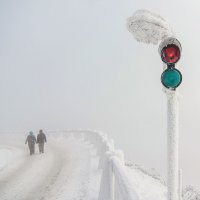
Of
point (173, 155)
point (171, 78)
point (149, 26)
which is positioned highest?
point (149, 26)

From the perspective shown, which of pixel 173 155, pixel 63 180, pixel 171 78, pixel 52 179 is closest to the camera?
pixel 171 78

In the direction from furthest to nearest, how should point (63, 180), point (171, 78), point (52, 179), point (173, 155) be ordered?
point (52, 179) → point (63, 180) → point (173, 155) → point (171, 78)

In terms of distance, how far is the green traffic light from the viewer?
5.29m

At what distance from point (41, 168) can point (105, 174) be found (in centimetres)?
832

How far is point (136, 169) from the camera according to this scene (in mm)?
17203

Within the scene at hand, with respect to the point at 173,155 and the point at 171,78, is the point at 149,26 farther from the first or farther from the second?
the point at 173,155

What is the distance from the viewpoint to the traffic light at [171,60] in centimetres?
531

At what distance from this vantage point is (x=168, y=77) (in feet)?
17.6

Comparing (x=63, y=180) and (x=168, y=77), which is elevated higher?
(x=168, y=77)

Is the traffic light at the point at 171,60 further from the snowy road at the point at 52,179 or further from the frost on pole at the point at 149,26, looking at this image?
the snowy road at the point at 52,179

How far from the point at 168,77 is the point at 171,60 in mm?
233

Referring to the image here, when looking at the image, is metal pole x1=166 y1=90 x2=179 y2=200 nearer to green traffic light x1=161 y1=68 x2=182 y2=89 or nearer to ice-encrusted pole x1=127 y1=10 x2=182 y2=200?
ice-encrusted pole x1=127 y1=10 x2=182 y2=200

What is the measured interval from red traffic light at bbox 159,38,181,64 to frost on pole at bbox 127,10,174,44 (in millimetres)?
261

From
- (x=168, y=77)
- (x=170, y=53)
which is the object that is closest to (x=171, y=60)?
(x=170, y=53)
